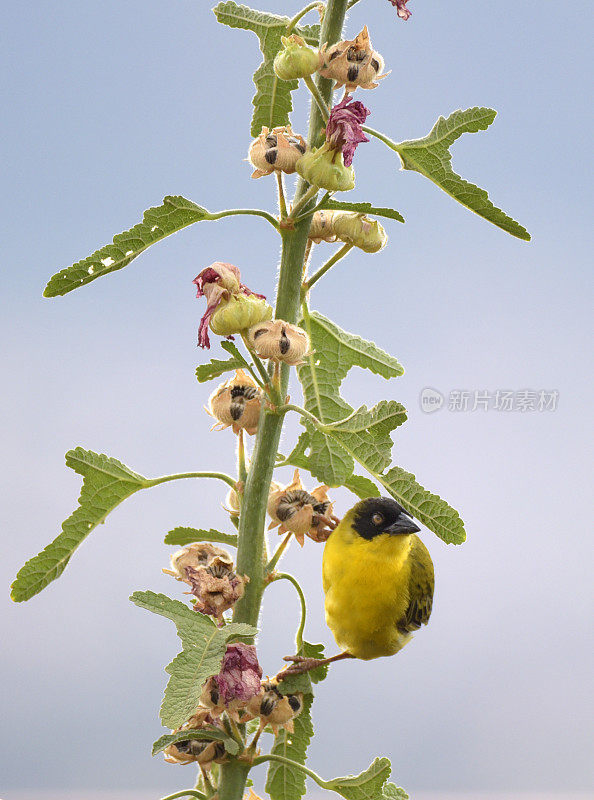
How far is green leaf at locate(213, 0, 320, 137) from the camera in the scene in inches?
95.9

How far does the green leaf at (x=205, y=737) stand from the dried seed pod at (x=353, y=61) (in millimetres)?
1495

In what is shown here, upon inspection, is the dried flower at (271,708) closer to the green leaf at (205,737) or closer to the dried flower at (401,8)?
the green leaf at (205,737)

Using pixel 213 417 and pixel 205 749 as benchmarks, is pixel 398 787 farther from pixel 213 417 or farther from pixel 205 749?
pixel 213 417

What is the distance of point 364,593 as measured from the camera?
239cm

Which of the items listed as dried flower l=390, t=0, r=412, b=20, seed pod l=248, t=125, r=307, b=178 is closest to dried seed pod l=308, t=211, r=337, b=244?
seed pod l=248, t=125, r=307, b=178

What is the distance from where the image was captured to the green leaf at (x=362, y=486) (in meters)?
2.41

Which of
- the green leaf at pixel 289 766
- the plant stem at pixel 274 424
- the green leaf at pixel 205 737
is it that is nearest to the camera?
the green leaf at pixel 205 737

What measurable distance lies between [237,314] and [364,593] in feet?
2.97

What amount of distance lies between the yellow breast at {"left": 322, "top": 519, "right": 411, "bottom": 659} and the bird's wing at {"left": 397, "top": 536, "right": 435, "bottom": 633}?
2 centimetres

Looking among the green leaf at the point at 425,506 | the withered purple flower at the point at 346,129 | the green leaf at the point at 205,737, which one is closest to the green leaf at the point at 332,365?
the green leaf at the point at 425,506

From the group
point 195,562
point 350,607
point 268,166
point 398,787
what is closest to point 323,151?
point 268,166

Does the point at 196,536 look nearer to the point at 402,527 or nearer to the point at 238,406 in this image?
the point at 238,406

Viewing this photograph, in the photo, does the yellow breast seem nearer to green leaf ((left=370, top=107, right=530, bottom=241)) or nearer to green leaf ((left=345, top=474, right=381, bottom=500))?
green leaf ((left=345, top=474, right=381, bottom=500))

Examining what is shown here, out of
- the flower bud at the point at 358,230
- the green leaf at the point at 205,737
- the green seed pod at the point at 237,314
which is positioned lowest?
the green leaf at the point at 205,737
